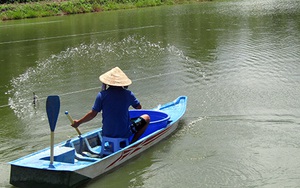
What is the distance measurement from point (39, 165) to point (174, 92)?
A: 5.63m

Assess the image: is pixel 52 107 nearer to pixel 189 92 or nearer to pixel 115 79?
pixel 115 79

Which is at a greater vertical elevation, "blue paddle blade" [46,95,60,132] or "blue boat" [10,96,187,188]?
"blue paddle blade" [46,95,60,132]

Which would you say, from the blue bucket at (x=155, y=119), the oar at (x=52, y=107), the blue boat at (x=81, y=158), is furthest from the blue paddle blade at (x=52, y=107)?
the blue bucket at (x=155, y=119)

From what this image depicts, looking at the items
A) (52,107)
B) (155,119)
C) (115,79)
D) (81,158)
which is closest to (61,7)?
(155,119)

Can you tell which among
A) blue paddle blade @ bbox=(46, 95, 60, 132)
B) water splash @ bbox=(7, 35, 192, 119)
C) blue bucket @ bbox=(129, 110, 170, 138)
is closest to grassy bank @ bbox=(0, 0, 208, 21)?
water splash @ bbox=(7, 35, 192, 119)

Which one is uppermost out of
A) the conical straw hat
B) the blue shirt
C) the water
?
the conical straw hat

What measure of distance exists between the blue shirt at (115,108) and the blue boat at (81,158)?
0.47ft

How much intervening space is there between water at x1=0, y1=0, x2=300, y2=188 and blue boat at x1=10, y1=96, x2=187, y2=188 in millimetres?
224

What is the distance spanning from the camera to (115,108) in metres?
6.70

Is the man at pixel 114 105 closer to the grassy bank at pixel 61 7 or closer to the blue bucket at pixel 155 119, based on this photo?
the blue bucket at pixel 155 119

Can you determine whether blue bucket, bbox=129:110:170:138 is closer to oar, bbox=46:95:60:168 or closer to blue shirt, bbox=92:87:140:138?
blue shirt, bbox=92:87:140:138

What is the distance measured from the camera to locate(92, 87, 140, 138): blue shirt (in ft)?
21.9

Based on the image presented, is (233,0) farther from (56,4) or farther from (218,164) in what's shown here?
(218,164)

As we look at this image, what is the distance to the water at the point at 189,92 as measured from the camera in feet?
22.5
